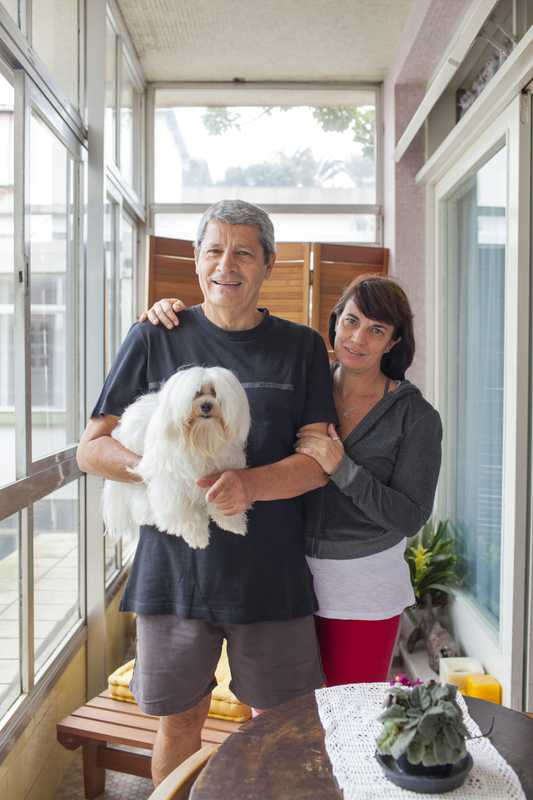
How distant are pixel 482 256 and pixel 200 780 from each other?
2926 mm

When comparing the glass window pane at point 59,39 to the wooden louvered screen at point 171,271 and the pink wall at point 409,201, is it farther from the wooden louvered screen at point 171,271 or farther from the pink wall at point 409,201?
the pink wall at point 409,201

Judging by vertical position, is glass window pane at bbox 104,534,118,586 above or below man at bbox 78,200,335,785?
below

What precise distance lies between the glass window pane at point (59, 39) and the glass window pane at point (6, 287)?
504mm

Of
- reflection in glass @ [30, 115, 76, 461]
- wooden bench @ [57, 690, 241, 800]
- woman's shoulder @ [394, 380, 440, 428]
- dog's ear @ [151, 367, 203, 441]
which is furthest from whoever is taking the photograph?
reflection in glass @ [30, 115, 76, 461]

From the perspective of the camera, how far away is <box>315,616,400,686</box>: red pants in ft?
6.10

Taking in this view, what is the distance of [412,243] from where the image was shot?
A: 14.8ft

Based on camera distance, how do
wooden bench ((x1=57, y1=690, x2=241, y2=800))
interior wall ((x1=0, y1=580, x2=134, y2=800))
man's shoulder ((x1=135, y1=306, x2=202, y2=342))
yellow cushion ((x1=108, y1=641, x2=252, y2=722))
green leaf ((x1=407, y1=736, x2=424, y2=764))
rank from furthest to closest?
yellow cushion ((x1=108, y1=641, x2=252, y2=722)) → wooden bench ((x1=57, y1=690, x2=241, y2=800)) → interior wall ((x1=0, y1=580, x2=134, y2=800)) → man's shoulder ((x1=135, y1=306, x2=202, y2=342)) → green leaf ((x1=407, y1=736, x2=424, y2=764))

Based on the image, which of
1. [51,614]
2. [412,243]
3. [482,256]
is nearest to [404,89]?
[412,243]

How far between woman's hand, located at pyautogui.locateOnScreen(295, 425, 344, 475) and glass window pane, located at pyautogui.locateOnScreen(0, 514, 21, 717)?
1.11 meters

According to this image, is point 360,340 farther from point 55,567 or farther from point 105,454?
point 55,567

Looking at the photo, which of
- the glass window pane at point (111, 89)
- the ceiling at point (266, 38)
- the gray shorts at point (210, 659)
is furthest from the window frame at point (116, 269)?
the gray shorts at point (210, 659)

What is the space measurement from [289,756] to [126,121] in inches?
162

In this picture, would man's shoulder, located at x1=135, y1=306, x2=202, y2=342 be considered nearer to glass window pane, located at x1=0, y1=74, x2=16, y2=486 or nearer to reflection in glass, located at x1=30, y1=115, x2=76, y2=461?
glass window pane, located at x1=0, y1=74, x2=16, y2=486

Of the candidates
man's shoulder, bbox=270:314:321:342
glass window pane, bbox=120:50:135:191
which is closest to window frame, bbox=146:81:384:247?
glass window pane, bbox=120:50:135:191
